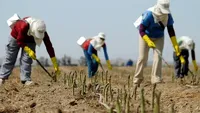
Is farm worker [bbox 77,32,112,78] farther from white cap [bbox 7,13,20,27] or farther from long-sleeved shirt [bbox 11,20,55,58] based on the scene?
white cap [bbox 7,13,20,27]

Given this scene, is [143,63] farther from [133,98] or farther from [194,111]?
[194,111]

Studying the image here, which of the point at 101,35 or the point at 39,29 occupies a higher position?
the point at 101,35

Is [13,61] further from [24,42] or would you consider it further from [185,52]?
[185,52]

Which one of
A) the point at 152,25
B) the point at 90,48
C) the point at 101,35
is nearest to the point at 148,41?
the point at 152,25

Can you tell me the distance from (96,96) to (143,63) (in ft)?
7.64

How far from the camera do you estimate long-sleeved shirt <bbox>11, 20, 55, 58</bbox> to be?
7.26 m

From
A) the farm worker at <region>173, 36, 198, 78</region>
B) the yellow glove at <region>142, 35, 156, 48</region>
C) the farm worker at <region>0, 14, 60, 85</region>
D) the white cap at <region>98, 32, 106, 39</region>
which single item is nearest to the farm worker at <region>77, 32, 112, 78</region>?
the white cap at <region>98, 32, 106, 39</region>

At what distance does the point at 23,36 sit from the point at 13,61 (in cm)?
71

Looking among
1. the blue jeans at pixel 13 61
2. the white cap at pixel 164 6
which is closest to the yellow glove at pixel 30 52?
the blue jeans at pixel 13 61

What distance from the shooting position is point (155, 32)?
289 inches

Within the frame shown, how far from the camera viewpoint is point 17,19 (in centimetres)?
765

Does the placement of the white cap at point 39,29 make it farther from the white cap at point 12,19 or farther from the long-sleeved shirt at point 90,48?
the long-sleeved shirt at point 90,48

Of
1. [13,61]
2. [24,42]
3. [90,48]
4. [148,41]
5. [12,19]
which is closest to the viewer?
[148,41]

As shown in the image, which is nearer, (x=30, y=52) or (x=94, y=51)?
(x=30, y=52)
